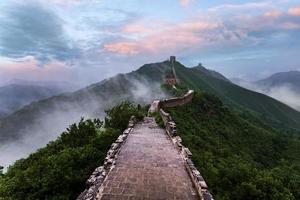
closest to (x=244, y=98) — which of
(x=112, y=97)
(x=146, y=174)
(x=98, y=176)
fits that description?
(x=112, y=97)

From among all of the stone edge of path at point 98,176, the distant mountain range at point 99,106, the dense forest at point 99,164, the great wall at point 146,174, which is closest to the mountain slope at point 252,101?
the distant mountain range at point 99,106

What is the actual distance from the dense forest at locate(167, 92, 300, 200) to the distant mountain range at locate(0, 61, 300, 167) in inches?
2302

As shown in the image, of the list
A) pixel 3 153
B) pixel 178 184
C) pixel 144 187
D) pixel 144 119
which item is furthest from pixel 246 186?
pixel 3 153

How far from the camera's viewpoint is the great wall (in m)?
11.5

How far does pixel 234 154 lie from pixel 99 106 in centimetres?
8118

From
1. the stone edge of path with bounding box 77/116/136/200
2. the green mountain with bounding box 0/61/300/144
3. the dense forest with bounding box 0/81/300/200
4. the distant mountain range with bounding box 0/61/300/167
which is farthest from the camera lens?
the green mountain with bounding box 0/61/300/144

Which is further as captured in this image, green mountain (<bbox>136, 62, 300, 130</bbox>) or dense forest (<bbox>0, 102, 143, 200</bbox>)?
green mountain (<bbox>136, 62, 300, 130</bbox>)

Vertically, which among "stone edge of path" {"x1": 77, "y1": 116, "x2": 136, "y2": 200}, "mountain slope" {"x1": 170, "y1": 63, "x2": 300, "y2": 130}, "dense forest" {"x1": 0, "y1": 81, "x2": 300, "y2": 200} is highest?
"stone edge of path" {"x1": 77, "y1": 116, "x2": 136, "y2": 200}

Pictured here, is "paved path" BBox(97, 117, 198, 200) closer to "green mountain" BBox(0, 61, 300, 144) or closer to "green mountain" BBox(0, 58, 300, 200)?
"green mountain" BBox(0, 58, 300, 200)

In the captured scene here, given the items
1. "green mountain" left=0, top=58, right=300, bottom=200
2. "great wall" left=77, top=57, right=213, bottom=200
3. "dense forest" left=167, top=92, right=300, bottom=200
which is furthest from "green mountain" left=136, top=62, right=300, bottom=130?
"great wall" left=77, top=57, right=213, bottom=200

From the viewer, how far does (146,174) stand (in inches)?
530

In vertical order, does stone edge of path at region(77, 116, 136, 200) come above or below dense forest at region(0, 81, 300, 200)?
above

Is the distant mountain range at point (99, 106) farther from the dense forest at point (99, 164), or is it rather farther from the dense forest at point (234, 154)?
the dense forest at point (99, 164)

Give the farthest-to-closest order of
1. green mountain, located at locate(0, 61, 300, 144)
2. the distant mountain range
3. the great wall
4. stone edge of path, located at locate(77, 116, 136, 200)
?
green mountain, located at locate(0, 61, 300, 144), the distant mountain range, the great wall, stone edge of path, located at locate(77, 116, 136, 200)
